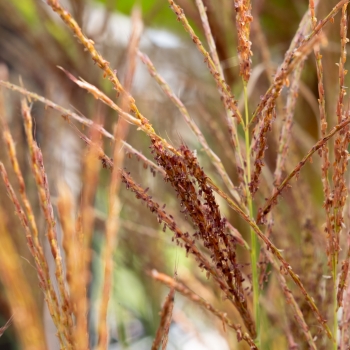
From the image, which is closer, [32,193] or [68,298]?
[68,298]

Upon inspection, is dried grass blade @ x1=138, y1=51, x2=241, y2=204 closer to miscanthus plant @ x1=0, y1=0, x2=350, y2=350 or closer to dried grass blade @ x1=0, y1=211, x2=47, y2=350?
miscanthus plant @ x1=0, y1=0, x2=350, y2=350

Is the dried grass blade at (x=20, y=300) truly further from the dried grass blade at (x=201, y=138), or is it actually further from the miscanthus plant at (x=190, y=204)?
the dried grass blade at (x=201, y=138)

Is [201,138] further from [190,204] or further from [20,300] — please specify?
[20,300]

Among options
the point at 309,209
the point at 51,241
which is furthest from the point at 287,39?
the point at 51,241

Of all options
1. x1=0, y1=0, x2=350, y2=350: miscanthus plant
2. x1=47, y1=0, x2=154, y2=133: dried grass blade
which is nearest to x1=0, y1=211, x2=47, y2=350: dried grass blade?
x1=0, y1=0, x2=350, y2=350: miscanthus plant

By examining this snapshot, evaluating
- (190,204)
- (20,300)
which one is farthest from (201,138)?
(20,300)

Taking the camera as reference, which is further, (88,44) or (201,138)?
(201,138)

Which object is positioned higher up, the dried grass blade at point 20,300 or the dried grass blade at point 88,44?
the dried grass blade at point 88,44

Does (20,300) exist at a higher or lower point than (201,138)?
lower

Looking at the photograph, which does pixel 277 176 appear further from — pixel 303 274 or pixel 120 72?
pixel 120 72

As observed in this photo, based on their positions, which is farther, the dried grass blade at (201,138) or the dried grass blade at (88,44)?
the dried grass blade at (201,138)

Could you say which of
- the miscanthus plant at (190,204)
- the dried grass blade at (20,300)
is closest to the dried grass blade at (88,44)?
the miscanthus plant at (190,204)
